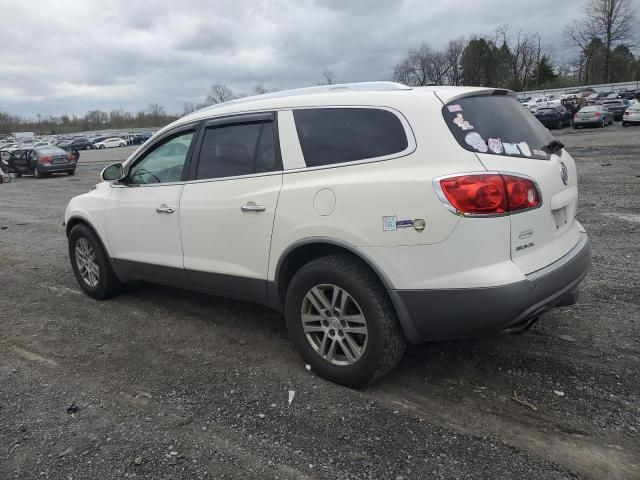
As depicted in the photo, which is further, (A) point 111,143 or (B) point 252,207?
(A) point 111,143

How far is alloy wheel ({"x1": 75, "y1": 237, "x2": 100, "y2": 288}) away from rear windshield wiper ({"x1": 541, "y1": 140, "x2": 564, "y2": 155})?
425cm

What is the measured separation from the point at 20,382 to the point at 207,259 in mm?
1577

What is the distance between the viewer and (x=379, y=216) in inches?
119

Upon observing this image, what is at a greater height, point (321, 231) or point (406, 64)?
point (406, 64)

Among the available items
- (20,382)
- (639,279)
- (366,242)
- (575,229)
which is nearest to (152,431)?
(20,382)

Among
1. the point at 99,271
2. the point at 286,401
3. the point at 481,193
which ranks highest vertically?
the point at 481,193

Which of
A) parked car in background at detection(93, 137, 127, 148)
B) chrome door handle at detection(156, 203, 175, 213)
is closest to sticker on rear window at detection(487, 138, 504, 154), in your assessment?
chrome door handle at detection(156, 203, 175, 213)

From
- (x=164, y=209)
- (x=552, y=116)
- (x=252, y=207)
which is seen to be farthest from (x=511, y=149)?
(x=552, y=116)

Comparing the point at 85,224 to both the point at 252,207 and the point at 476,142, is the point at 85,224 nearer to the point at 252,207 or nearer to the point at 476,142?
the point at 252,207

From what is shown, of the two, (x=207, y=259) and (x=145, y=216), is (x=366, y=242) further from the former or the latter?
(x=145, y=216)

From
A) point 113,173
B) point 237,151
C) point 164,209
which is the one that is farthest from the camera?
point 113,173

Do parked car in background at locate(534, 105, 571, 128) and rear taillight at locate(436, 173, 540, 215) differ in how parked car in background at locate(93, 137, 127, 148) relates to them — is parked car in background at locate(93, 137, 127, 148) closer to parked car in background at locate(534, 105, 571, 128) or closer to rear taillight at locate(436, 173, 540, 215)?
parked car in background at locate(534, 105, 571, 128)

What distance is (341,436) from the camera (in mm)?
2896

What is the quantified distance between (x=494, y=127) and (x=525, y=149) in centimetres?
23
